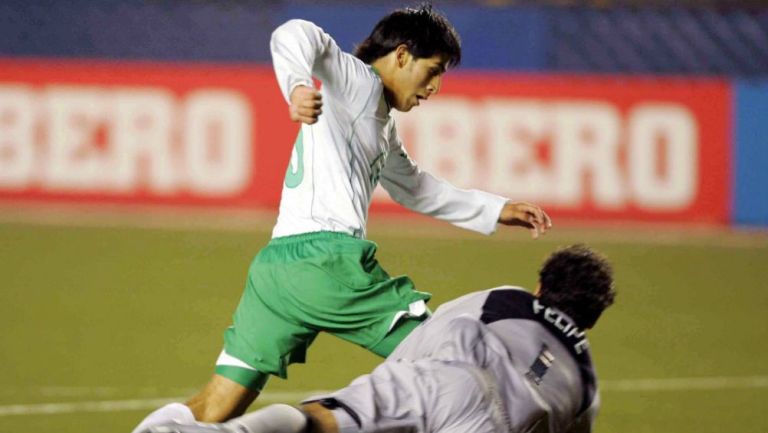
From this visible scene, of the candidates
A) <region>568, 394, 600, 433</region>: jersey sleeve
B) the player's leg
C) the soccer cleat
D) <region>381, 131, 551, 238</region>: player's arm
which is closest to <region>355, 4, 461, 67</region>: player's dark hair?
<region>381, 131, 551, 238</region>: player's arm

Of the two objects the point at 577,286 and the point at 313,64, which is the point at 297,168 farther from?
the point at 577,286

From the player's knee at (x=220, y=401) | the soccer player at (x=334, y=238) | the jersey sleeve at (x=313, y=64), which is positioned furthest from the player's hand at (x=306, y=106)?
the player's knee at (x=220, y=401)

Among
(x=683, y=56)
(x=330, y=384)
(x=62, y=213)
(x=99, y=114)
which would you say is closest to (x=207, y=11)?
(x=99, y=114)

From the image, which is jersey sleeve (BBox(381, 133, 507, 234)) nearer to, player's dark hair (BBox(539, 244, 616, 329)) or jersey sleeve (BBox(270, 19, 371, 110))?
jersey sleeve (BBox(270, 19, 371, 110))

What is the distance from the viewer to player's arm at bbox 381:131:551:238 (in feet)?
21.5

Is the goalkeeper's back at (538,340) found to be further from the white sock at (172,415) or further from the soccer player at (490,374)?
the white sock at (172,415)

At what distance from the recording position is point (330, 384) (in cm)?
870

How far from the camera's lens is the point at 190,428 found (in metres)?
4.87

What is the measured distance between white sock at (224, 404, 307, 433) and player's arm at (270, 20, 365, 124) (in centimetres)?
94

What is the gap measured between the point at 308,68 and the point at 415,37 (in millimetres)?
668

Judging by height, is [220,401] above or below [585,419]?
below

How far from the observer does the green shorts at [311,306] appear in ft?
19.0

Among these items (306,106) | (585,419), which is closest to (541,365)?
(585,419)

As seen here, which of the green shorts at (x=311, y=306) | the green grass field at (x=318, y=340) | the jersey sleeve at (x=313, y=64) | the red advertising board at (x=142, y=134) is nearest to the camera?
the jersey sleeve at (x=313, y=64)
